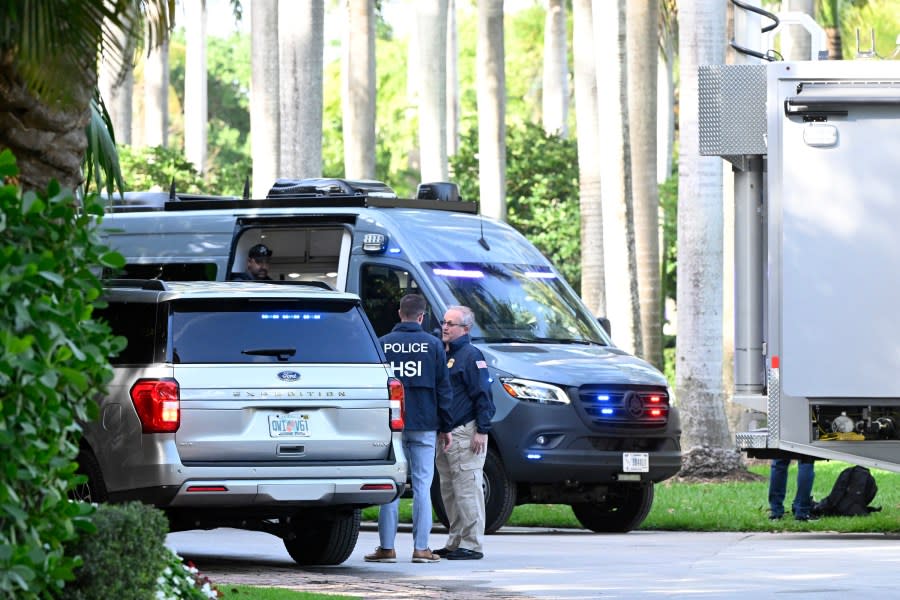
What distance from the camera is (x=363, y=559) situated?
14.0 metres

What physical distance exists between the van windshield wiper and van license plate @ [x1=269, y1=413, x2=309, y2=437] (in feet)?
1.25

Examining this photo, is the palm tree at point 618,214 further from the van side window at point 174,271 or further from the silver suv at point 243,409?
the silver suv at point 243,409

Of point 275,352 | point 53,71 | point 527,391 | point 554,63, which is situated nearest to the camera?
point 53,71

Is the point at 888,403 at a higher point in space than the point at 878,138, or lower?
lower

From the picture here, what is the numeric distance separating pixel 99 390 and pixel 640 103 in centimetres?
2219

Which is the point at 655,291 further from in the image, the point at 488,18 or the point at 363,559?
the point at 363,559

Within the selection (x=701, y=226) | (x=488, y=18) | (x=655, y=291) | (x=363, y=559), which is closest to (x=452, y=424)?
(x=363, y=559)

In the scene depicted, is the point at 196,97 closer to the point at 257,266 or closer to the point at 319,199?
the point at 319,199

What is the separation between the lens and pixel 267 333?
12.2 m

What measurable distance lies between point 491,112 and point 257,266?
1732 centimetres

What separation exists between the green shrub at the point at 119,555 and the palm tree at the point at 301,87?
16831 mm

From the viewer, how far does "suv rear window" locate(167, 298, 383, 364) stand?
1206cm

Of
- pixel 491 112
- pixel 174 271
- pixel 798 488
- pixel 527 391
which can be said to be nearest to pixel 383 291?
pixel 527 391

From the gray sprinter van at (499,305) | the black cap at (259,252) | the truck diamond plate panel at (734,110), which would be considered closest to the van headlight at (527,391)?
the gray sprinter van at (499,305)
